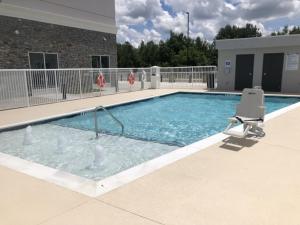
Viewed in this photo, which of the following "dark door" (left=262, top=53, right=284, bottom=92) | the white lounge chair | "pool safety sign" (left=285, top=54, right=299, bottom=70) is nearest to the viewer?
the white lounge chair

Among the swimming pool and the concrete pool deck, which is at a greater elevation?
the concrete pool deck

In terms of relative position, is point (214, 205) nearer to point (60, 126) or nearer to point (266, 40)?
point (60, 126)

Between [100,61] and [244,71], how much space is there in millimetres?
9533

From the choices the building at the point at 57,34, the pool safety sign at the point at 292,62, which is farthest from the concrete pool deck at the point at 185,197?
the pool safety sign at the point at 292,62

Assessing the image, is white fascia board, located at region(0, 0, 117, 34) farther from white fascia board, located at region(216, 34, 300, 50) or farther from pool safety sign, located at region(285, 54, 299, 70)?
pool safety sign, located at region(285, 54, 299, 70)

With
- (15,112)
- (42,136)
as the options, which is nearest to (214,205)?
(42,136)

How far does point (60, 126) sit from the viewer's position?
28.1 feet

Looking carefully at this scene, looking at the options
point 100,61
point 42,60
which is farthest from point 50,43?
point 100,61

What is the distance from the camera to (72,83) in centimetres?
1360

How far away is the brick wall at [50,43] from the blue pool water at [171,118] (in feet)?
19.7

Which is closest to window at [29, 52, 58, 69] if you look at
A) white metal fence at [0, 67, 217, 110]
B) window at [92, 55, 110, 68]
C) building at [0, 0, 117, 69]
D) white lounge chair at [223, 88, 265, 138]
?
building at [0, 0, 117, 69]

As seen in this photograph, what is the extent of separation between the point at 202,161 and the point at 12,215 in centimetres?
281

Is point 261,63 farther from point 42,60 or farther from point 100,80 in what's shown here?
point 42,60

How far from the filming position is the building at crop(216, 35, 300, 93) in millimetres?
14336
